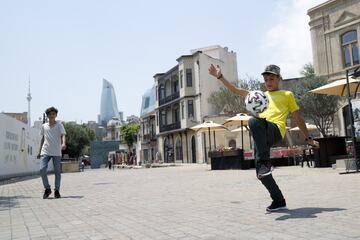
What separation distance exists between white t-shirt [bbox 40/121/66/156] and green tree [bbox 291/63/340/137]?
69.1 ft

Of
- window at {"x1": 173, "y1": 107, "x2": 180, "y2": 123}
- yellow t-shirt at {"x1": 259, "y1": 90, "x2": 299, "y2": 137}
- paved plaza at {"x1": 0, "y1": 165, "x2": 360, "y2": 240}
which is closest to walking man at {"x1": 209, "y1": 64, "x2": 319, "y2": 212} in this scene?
yellow t-shirt at {"x1": 259, "y1": 90, "x2": 299, "y2": 137}

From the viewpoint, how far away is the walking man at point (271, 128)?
451 centimetres

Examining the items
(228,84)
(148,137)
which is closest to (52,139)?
(228,84)

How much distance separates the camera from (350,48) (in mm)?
25516

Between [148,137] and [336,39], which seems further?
[148,137]

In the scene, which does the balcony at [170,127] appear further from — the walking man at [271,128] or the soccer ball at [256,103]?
the soccer ball at [256,103]

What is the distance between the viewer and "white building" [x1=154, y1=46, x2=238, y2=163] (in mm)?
41844

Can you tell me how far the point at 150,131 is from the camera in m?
58.2

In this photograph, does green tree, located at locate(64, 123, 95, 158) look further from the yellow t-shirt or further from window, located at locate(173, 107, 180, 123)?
the yellow t-shirt

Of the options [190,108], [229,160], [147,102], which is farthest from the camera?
[147,102]

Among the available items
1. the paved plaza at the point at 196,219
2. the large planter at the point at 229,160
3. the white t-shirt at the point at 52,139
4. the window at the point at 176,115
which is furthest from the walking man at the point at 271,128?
the window at the point at 176,115

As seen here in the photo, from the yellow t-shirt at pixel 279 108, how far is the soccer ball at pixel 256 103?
0.13 m

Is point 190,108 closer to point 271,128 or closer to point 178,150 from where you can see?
point 178,150

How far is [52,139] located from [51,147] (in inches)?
6.4
